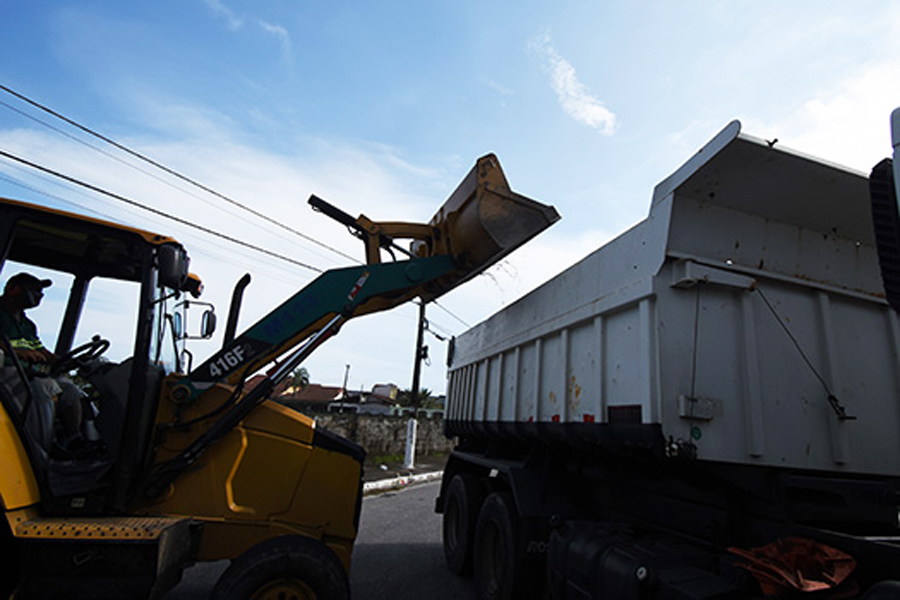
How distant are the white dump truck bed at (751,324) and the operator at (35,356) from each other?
142 inches

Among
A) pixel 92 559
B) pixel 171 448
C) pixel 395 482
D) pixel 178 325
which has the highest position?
pixel 178 325

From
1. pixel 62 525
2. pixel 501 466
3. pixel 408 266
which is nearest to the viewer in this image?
pixel 62 525

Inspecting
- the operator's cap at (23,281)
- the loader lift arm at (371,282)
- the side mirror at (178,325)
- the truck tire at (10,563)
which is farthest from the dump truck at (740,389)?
the operator's cap at (23,281)

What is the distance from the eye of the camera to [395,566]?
5.99 meters

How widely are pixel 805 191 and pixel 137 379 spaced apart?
4.49 m

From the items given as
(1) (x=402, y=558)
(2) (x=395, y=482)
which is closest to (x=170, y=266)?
(1) (x=402, y=558)

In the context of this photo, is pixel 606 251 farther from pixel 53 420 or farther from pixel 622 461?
pixel 53 420

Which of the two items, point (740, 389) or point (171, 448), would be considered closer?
point (740, 389)

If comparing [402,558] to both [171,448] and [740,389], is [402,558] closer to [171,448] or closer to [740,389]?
[171,448]

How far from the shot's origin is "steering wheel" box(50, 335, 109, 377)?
11.9 ft

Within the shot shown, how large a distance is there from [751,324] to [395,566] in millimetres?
4811

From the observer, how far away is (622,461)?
12.4 ft

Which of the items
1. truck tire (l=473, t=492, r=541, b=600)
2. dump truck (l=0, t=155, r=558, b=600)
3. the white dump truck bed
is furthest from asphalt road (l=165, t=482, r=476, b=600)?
the white dump truck bed

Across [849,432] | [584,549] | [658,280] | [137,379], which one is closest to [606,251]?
[658,280]
